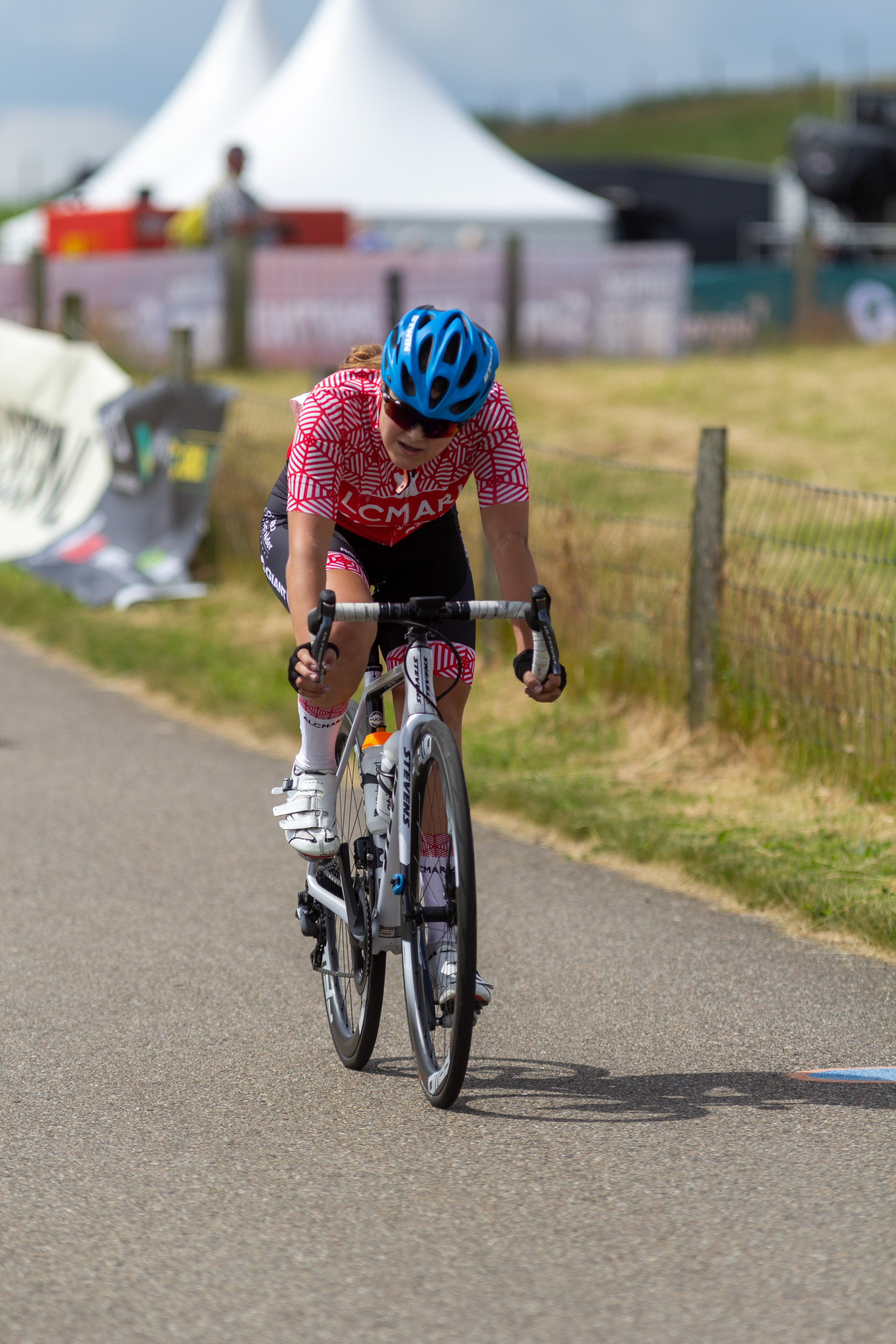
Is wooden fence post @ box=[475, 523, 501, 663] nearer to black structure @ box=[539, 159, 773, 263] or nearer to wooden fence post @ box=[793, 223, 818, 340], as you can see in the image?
wooden fence post @ box=[793, 223, 818, 340]

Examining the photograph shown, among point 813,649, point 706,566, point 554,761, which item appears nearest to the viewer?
point 813,649

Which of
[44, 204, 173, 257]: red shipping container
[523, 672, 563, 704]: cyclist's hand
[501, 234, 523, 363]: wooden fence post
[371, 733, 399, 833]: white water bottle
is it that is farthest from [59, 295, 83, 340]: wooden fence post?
[523, 672, 563, 704]: cyclist's hand

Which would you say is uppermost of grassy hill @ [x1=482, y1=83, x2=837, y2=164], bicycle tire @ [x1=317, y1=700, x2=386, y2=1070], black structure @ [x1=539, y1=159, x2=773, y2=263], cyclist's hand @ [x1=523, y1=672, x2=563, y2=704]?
grassy hill @ [x1=482, y1=83, x2=837, y2=164]

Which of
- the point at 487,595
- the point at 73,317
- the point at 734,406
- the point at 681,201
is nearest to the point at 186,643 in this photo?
the point at 487,595

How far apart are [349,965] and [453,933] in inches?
23.5

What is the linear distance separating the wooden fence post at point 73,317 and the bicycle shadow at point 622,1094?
37.7 ft

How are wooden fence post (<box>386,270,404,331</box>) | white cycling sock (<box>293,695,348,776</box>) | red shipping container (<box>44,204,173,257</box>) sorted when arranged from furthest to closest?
red shipping container (<box>44,204,173,257</box>) < wooden fence post (<box>386,270,404,331</box>) < white cycling sock (<box>293,695,348,776</box>)

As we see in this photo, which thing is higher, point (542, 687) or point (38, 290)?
point (38, 290)

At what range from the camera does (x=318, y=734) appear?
15.2ft

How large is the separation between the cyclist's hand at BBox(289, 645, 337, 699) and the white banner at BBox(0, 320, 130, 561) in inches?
352

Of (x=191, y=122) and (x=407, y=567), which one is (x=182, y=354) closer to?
(x=407, y=567)

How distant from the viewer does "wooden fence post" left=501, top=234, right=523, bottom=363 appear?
23719 millimetres

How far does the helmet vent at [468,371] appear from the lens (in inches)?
156

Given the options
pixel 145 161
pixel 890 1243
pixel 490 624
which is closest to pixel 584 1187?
pixel 890 1243
